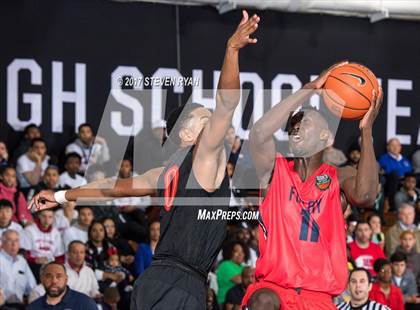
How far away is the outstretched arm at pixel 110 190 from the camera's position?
6.71m

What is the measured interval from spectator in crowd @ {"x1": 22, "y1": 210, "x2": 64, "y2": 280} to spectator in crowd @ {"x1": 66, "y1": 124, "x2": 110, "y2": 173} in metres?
2.34

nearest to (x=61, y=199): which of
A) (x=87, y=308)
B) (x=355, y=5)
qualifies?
(x=87, y=308)

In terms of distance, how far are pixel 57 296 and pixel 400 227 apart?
6.08 metres

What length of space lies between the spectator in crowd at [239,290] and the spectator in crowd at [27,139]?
160 inches

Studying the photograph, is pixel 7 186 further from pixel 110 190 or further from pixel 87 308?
pixel 110 190

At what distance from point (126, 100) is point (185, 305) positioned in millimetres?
9766

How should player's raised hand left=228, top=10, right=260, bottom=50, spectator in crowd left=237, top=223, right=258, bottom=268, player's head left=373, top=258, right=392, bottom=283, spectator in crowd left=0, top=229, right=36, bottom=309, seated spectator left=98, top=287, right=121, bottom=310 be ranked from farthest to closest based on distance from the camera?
1. spectator in crowd left=237, top=223, right=258, bottom=268
2. player's head left=373, top=258, right=392, bottom=283
3. seated spectator left=98, top=287, right=121, bottom=310
4. spectator in crowd left=0, top=229, right=36, bottom=309
5. player's raised hand left=228, top=10, right=260, bottom=50

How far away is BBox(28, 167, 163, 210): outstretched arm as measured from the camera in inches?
264

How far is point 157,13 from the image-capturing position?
53.6 feet

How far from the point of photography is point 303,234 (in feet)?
21.9

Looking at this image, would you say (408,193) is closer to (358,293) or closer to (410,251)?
(410,251)

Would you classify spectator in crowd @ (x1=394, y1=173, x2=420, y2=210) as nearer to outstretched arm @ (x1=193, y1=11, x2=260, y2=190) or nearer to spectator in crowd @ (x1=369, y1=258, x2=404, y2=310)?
spectator in crowd @ (x1=369, y1=258, x2=404, y2=310)

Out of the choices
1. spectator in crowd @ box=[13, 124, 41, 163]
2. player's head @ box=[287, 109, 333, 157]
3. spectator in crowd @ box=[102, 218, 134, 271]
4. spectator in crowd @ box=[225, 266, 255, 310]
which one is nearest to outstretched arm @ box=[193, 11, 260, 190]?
player's head @ box=[287, 109, 333, 157]

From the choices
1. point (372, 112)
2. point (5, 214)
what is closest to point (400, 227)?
point (5, 214)
